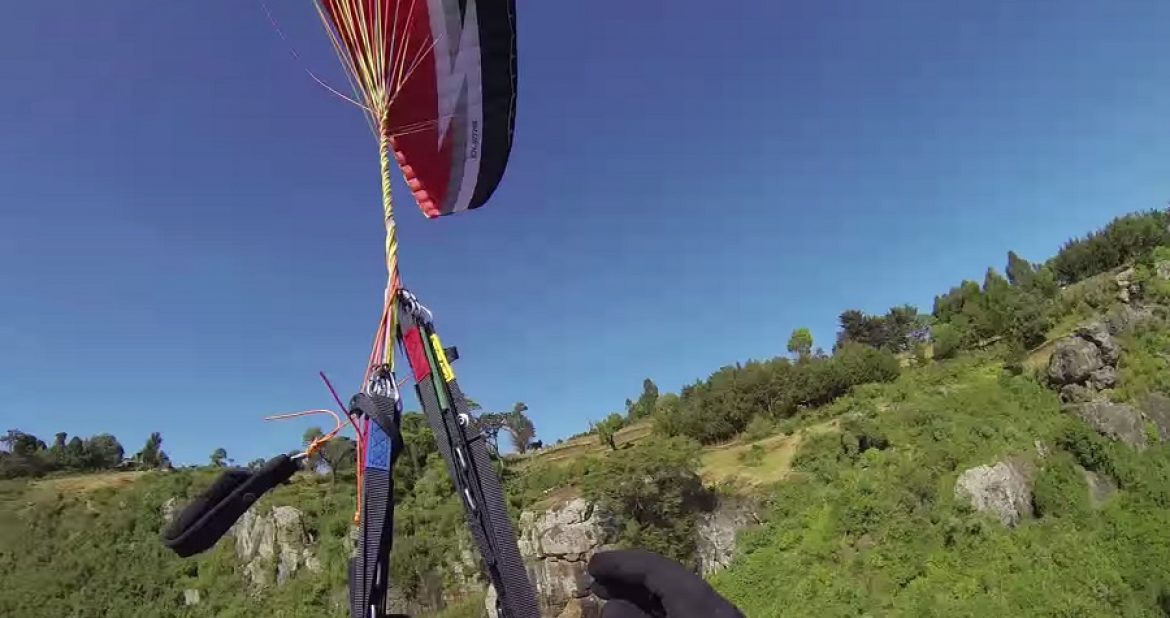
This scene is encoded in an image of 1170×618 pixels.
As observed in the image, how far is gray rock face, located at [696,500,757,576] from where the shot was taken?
19.0 m

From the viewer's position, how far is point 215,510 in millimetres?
2158

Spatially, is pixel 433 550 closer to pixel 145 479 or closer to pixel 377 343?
pixel 377 343

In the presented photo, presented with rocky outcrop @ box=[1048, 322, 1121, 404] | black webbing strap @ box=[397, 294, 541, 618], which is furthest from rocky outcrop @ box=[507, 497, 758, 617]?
black webbing strap @ box=[397, 294, 541, 618]

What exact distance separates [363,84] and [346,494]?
108 feet

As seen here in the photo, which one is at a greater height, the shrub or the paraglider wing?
the paraglider wing

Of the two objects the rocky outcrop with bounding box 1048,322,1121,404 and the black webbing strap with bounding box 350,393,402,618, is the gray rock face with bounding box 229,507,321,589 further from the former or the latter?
the black webbing strap with bounding box 350,393,402,618

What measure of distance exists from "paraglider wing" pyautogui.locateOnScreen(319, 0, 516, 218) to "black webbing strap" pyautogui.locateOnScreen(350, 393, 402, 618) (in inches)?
50.3

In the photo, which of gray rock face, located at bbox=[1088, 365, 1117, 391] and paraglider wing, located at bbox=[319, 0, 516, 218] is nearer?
paraglider wing, located at bbox=[319, 0, 516, 218]

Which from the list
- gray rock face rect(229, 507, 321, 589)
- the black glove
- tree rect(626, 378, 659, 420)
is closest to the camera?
the black glove

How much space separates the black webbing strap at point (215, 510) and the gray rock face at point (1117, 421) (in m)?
21.0

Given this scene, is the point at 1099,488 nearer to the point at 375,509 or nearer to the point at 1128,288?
the point at 1128,288

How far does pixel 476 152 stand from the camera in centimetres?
328

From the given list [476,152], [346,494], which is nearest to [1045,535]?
[476,152]

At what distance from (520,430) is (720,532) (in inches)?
1259
